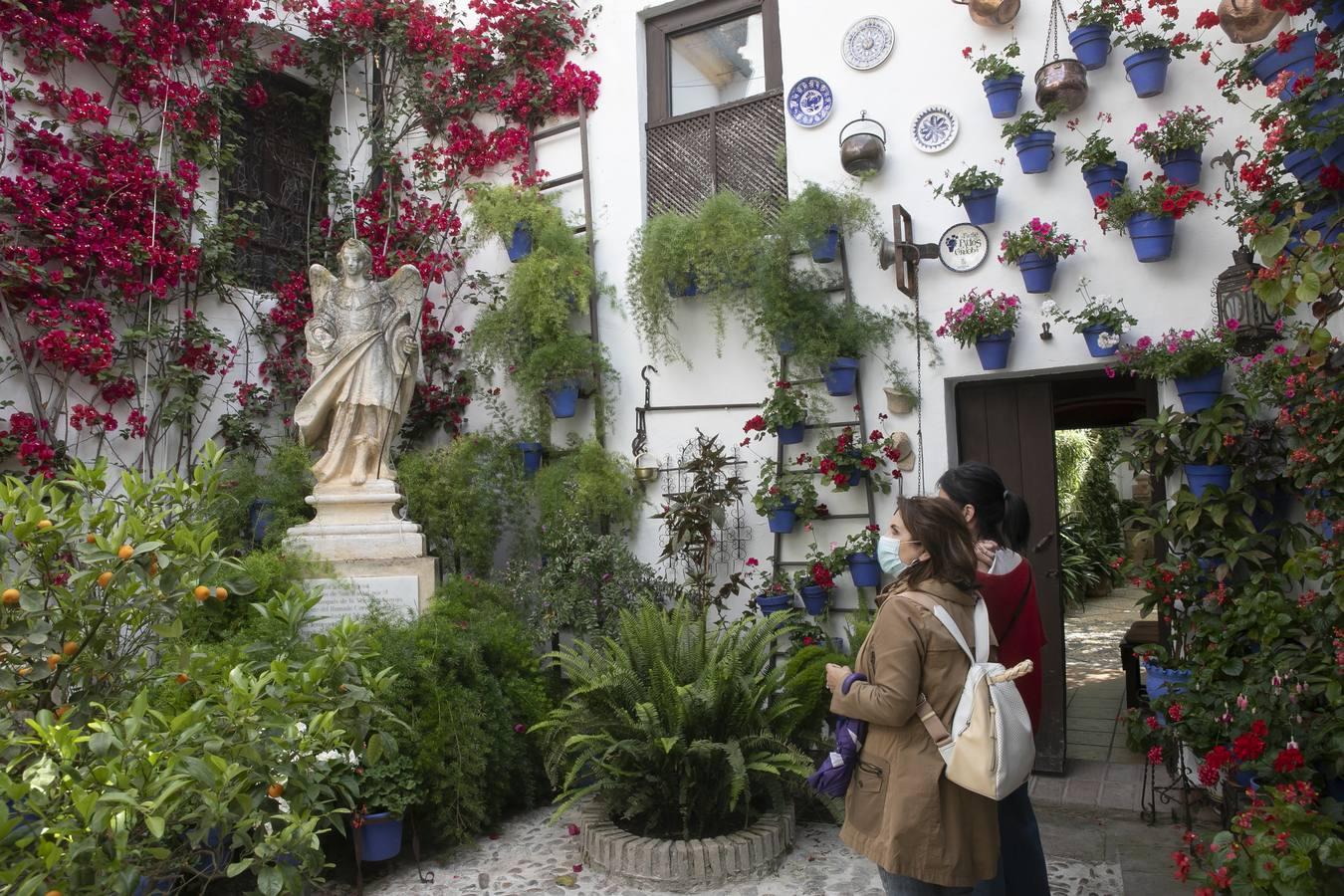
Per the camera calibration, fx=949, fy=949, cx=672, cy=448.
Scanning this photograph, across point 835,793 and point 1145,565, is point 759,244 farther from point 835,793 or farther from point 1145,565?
point 835,793

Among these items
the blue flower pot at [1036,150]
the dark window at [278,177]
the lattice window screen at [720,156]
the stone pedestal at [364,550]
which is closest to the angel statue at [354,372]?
the stone pedestal at [364,550]

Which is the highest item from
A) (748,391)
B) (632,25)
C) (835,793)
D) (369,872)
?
(632,25)

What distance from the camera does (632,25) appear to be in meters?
6.48

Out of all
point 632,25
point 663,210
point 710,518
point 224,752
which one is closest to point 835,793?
point 224,752

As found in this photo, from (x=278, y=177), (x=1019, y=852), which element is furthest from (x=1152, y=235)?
(x=278, y=177)

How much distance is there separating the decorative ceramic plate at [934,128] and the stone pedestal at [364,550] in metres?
3.49

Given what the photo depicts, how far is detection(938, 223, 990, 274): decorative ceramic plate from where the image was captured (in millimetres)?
5082

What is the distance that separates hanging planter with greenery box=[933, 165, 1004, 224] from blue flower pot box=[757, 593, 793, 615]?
90.6 inches

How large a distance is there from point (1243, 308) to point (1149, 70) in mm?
1276

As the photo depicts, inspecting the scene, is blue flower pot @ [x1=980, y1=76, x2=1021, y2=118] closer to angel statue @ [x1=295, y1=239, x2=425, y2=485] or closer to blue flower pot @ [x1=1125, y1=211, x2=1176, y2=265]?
blue flower pot @ [x1=1125, y1=211, x2=1176, y2=265]

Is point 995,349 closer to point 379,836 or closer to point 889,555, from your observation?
point 889,555

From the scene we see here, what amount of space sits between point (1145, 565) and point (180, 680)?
3904mm

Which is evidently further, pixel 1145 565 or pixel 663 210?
pixel 663 210

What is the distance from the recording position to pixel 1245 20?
13.9 ft
